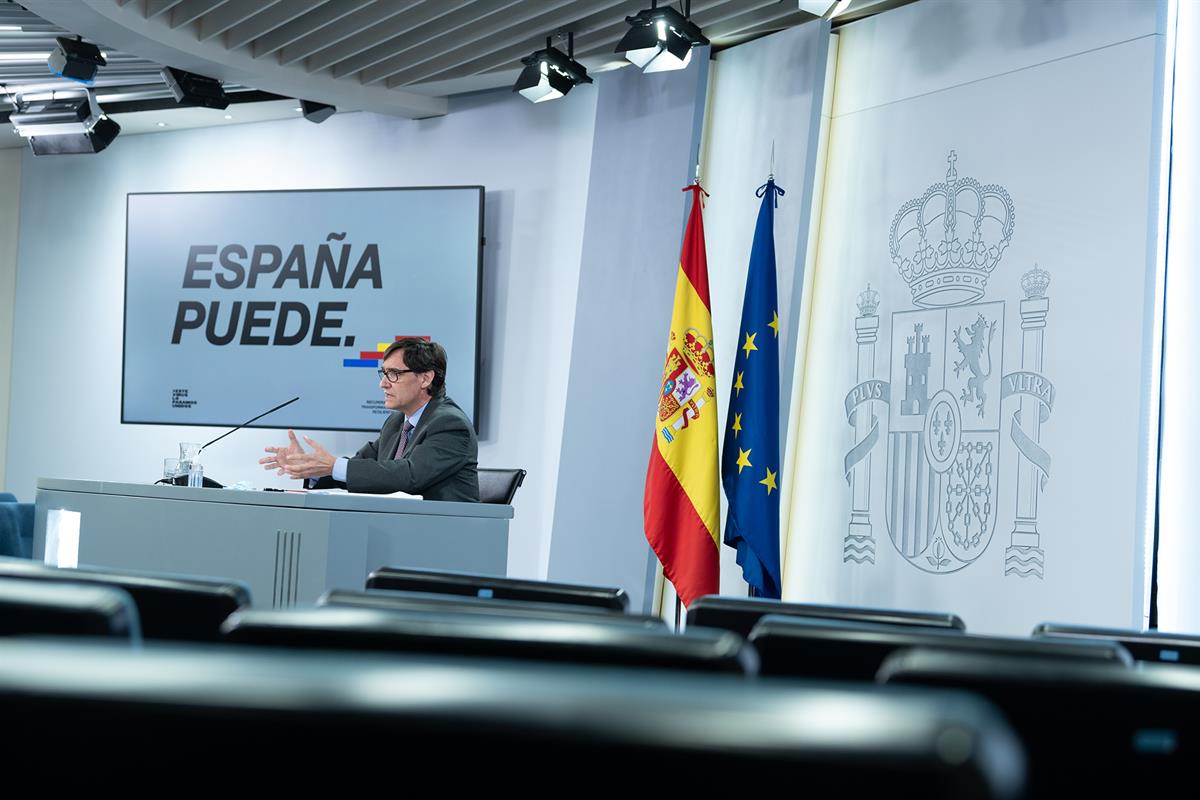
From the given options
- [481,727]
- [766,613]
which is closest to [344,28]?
[766,613]

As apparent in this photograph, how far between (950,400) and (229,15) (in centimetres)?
403

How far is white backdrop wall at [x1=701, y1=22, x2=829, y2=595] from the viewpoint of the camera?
5859 mm

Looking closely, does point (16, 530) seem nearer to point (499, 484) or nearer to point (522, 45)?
point (499, 484)

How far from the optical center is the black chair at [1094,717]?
2.98 ft

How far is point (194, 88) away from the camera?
7016 mm

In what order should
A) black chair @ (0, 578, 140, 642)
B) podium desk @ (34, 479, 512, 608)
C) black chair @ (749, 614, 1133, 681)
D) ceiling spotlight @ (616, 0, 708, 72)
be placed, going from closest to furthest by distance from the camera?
black chair @ (0, 578, 140, 642) < black chair @ (749, 614, 1133, 681) < podium desk @ (34, 479, 512, 608) < ceiling spotlight @ (616, 0, 708, 72)

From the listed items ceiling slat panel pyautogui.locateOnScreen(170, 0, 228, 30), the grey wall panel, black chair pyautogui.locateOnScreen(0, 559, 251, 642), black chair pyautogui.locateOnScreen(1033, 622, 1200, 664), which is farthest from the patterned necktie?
black chair pyautogui.locateOnScreen(0, 559, 251, 642)

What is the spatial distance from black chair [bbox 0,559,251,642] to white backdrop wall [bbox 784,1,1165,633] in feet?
12.6

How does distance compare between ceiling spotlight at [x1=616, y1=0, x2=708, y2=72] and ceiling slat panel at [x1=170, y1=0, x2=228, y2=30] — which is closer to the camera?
ceiling spotlight at [x1=616, y1=0, x2=708, y2=72]

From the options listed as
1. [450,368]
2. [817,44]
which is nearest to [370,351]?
[450,368]

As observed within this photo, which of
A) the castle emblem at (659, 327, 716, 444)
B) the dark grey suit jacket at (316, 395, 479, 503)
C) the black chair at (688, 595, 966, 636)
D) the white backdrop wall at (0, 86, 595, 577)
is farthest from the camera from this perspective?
the white backdrop wall at (0, 86, 595, 577)

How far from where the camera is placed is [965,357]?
5203mm

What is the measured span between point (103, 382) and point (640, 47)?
4812mm

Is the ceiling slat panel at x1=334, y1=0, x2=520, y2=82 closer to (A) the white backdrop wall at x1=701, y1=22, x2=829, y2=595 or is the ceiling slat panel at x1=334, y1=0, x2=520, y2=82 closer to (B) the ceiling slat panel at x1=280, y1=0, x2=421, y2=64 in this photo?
(B) the ceiling slat panel at x1=280, y1=0, x2=421, y2=64
